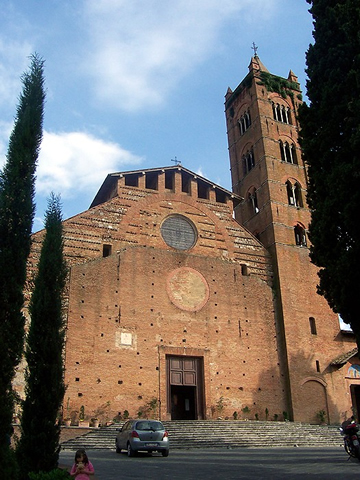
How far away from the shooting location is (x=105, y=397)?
2081cm

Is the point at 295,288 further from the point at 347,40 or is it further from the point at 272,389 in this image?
the point at 347,40

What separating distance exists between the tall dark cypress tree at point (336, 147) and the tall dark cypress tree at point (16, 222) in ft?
21.4

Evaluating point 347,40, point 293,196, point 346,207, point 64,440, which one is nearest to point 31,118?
point 346,207

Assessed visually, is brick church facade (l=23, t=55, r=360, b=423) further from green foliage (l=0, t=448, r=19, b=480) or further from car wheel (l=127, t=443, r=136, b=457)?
green foliage (l=0, t=448, r=19, b=480)

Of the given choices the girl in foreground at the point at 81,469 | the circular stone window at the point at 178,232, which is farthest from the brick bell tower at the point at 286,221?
the girl in foreground at the point at 81,469

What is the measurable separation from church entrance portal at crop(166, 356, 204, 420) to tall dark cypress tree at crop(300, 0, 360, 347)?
1219cm

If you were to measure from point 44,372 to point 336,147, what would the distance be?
823 cm

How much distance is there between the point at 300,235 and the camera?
94.8 ft

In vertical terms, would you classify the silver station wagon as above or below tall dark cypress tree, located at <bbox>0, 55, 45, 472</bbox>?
below

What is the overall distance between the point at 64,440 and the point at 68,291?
21.1 ft

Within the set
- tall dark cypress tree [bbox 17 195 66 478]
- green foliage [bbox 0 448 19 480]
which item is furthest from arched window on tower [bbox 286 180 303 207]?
green foliage [bbox 0 448 19 480]

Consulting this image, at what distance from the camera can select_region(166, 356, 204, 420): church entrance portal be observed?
22.7 meters

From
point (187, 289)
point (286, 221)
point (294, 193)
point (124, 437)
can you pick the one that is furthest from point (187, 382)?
point (294, 193)

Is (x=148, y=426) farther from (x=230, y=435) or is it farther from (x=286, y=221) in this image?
(x=286, y=221)
